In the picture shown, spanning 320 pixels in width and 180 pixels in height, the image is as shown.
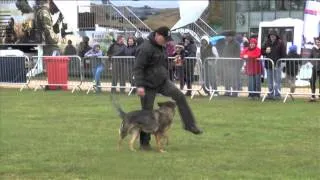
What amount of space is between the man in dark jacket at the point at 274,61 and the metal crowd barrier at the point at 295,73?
0.17 meters

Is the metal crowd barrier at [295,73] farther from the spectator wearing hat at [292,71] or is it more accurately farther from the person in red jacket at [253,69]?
the person in red jacket at [253,69]

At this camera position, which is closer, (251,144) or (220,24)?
(251,144)

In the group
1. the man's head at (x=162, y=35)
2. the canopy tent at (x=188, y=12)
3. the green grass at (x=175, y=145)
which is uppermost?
the canopy tent at (x=188, y=12)

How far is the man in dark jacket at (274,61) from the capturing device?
17.1 m

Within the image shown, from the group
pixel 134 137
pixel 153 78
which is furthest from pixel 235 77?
pixel 134 137

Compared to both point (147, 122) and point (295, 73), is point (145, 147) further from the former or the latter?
point (295, 73)

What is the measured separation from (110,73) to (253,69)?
4.68 m

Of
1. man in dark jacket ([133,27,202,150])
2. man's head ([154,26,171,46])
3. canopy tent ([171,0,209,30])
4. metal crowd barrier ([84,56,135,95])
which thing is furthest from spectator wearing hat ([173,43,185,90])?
canopy tent ([171,0,209,30])

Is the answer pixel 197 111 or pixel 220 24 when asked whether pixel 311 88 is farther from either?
pixel 220 24

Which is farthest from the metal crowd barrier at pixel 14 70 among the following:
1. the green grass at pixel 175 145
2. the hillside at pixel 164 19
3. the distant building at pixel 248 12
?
the distant building at pixel 248 12

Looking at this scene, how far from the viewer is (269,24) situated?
29016mm

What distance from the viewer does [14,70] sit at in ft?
71.6

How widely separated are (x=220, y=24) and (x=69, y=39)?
79.1ft

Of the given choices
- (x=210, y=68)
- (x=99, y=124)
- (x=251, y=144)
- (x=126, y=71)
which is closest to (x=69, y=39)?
(x=126, y=71)
